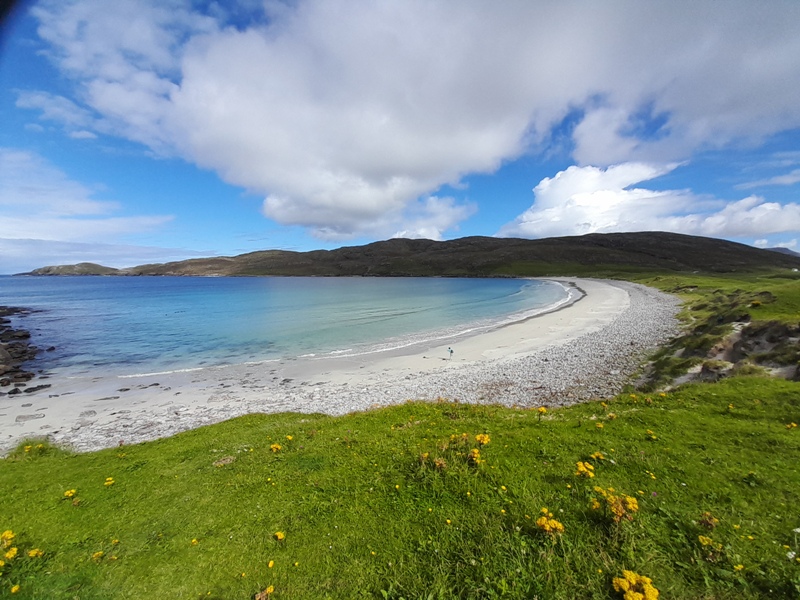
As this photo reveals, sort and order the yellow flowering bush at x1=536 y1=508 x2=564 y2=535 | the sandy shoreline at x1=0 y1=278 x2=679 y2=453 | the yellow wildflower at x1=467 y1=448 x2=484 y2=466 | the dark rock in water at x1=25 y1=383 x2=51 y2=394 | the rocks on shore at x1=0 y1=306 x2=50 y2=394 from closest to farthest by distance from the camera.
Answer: the yellow flowering bush at x1=536 y1=508 x2=564 y2=535 < the yellow wildflower at x1=467 y1=448 x2=484 y2=466 < the sandy shoreline at x1=0 y1=278 x2=679 y2=453 < the dark rock in water at x1=25 y1=383 x2=51 y2=394 < the rocks on shore at x1=0 y1=306 x2=50 y2=394

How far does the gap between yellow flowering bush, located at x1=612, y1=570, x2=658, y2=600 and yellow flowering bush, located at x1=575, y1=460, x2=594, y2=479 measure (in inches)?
101

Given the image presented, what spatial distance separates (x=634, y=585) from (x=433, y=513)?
11.3 feet

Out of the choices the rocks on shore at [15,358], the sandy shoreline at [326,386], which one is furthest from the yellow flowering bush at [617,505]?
the rocks on shore at [15,358]

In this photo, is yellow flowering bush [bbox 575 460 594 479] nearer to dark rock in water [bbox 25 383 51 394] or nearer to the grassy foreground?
the grassy foreground

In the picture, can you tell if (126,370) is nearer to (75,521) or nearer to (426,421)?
(75,521)

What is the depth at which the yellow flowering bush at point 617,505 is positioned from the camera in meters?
6.28

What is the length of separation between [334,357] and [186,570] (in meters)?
32.5

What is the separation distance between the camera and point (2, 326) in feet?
201

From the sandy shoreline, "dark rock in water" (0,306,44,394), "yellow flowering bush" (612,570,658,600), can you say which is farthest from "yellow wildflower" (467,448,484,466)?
"dark rock in water" (0,306,44,394)

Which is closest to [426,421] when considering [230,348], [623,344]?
[623,344]

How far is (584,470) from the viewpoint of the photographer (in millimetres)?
7703

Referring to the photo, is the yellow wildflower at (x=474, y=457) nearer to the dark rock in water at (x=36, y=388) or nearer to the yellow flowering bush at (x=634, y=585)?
the yellow flowering bush at (x=634, y=585)

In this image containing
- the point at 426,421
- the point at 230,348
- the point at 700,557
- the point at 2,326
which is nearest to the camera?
the point at 700,557

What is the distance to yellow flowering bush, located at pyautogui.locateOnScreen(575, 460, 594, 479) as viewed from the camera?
303 inches
